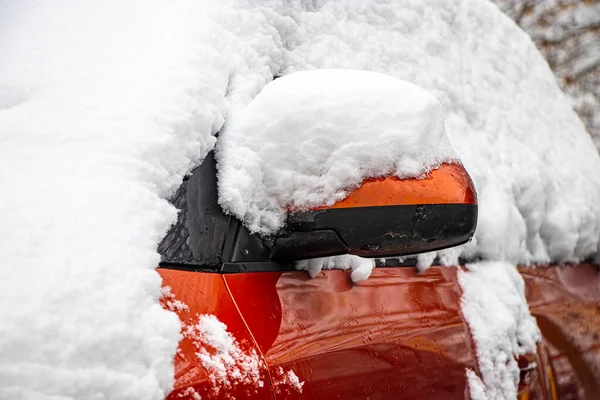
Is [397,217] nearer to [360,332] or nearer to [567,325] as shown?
[360,332]

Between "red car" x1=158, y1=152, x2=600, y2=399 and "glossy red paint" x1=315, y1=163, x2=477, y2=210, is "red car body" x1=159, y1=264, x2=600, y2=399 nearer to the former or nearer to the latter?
"red car" x1=158, y1=152, x2=600, y2=399

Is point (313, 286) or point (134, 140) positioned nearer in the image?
point (134, 140)

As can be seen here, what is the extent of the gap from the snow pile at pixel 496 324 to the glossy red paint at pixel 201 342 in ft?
2.66

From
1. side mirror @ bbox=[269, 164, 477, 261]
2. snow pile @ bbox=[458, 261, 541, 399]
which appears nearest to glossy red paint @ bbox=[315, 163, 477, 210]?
side mirror @ bbox=[269, 164, 477, 261]

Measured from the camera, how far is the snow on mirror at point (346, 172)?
1.19m

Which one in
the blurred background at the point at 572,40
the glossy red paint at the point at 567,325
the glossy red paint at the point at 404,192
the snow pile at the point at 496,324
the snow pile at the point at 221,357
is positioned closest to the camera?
the snow pile at the point at 221,357

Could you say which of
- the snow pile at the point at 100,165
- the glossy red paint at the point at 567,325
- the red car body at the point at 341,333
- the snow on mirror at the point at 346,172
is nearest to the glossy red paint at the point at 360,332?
the red car body at the point at 341,333

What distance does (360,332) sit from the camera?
1.38 meters

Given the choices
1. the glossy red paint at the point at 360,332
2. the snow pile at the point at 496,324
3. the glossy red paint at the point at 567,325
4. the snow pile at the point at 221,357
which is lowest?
the glossy red paint at the point at 567,325

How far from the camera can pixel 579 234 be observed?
261 cm

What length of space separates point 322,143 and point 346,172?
3.3 inches

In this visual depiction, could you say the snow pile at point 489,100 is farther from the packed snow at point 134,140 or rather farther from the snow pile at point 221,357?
the snow pile at point 221,357

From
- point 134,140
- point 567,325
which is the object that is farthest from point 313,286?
point 567,325

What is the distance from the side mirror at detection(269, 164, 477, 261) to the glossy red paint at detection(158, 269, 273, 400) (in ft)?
0.76
